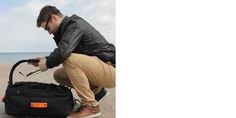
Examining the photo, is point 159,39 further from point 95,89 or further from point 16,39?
point 16,39

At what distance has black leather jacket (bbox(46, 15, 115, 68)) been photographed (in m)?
1.79

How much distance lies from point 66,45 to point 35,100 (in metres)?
0.23

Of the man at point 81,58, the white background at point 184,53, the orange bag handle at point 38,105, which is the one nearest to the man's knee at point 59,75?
the man at point 81,58

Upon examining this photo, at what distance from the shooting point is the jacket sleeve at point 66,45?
5.88ft

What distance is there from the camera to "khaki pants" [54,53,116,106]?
1.84m

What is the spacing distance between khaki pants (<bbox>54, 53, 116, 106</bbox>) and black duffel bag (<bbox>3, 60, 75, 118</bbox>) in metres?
0.05

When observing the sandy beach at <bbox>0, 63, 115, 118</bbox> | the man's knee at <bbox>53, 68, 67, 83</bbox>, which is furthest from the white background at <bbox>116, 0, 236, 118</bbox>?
the man's knee at <bbox>53, 68, 67, 83</bbox>

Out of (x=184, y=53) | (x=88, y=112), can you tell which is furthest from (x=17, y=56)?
(x=184, y=53)

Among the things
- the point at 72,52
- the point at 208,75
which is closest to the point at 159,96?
the point at 208,75

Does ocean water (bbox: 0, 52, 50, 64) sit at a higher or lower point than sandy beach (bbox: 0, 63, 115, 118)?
higher

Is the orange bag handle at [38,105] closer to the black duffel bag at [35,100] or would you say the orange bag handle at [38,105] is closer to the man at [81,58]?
the black duffel bag at [35,100]

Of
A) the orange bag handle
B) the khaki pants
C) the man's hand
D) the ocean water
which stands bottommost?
the orange bag handle

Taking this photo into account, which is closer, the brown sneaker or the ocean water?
the ocean water

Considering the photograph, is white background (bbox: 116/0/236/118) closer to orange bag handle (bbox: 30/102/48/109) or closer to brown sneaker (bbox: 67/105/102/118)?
brown sneaker (bbox: 67/105/102/118)
